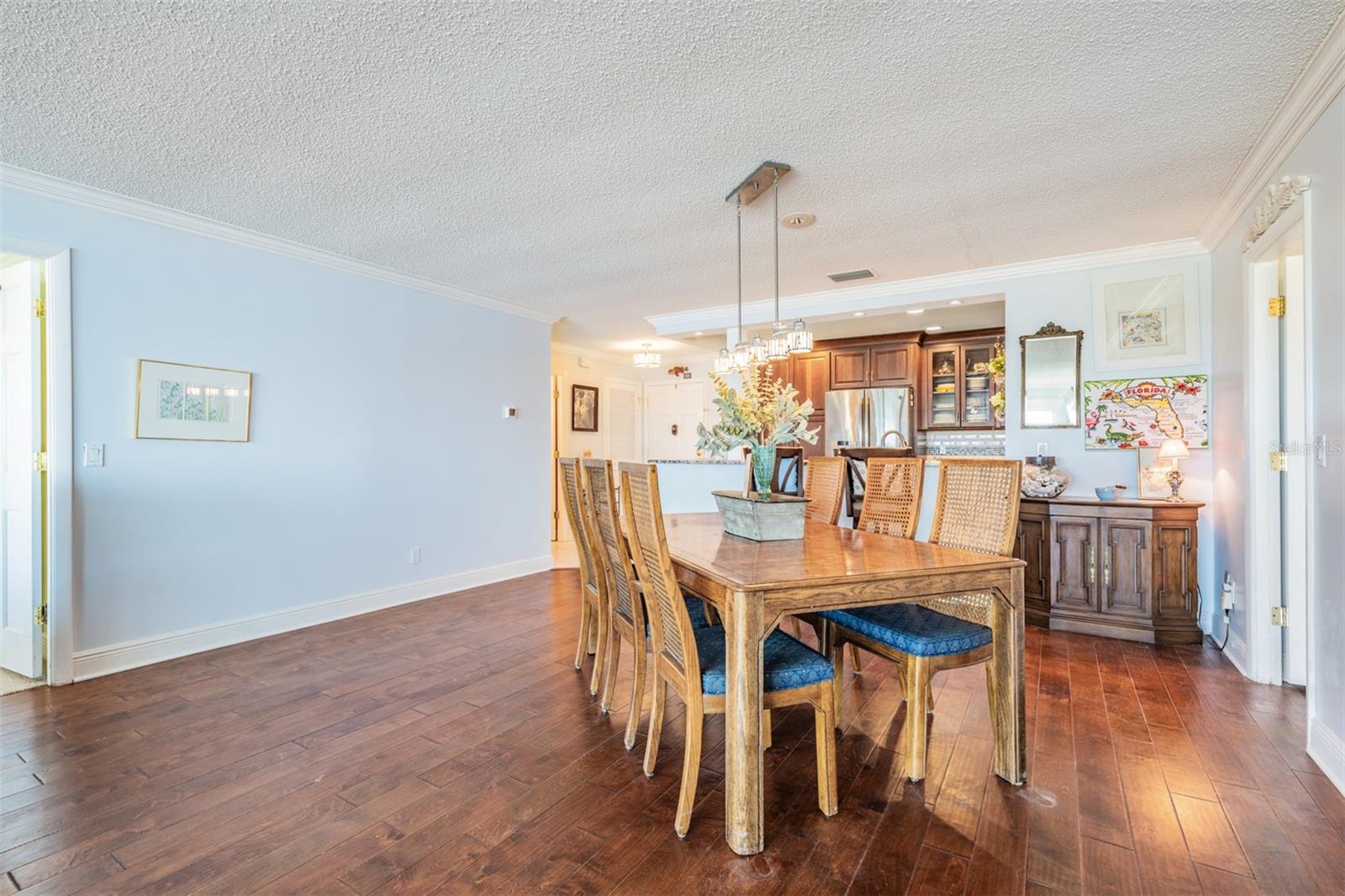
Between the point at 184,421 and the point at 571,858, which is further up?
the point at 184,421

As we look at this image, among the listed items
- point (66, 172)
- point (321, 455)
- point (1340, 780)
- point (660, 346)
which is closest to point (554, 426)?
point (660, 346)

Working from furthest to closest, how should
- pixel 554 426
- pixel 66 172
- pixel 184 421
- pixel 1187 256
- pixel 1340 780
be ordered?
pixel 554 426, pixel 1187 256, pixel 184 421, pixel 66 172, pixel 1340 780

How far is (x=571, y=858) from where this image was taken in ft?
5.40

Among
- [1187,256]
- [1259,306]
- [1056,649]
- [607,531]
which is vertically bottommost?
[1056,649]

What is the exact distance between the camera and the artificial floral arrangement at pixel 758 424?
98.6 inches

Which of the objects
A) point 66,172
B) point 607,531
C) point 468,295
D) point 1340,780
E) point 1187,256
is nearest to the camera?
point 1340,780

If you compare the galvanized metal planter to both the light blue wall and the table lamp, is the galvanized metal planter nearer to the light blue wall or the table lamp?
the table lamp

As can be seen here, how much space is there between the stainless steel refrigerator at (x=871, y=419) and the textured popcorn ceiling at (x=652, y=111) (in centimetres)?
269

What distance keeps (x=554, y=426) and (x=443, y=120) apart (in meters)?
5.20

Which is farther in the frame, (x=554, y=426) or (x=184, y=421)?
(x=554, y=426)

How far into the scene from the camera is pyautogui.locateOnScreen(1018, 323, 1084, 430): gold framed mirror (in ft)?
13.4

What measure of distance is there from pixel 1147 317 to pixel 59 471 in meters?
6.14

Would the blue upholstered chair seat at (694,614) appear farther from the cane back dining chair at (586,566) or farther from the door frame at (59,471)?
the door frame at (59,471)

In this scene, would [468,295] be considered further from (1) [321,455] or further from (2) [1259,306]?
(2) [1259,306]
